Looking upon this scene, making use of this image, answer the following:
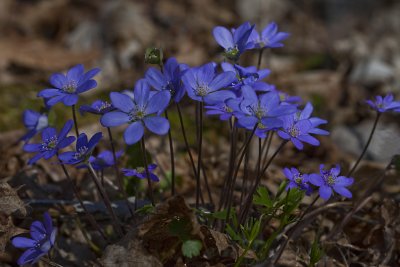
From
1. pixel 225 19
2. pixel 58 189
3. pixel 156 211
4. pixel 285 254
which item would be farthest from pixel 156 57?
pixel 225 19

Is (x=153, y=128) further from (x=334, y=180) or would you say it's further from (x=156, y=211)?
(x=334, y=180)

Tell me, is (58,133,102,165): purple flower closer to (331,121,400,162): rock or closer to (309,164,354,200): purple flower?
(309,164,354,200): purple flower

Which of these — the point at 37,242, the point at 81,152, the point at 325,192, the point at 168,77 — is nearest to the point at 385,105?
the point at 325,192

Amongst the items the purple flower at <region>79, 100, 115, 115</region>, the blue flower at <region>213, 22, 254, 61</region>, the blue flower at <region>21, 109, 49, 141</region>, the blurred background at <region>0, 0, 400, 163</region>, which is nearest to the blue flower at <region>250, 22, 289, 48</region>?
the blue flower at <region>213, 22, 254, 61</region>

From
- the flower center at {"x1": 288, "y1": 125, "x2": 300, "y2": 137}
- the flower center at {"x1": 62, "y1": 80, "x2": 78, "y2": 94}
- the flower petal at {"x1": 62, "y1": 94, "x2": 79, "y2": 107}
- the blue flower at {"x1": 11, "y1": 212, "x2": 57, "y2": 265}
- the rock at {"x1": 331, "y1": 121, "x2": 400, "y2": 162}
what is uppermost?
the flower petal at {"x1": 62, "y1": 94, "x2": 79, "y2": 107}

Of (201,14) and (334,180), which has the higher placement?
(334,180)

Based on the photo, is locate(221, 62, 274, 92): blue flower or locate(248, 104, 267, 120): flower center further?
locate(221, 62, 274, 92): blue flower
